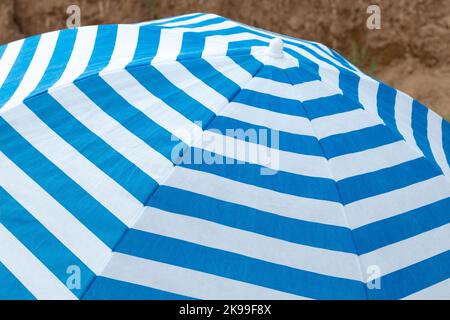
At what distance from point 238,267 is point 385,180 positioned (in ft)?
2.32

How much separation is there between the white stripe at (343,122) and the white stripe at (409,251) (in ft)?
1.62

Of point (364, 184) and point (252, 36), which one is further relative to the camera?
point (252, 36)

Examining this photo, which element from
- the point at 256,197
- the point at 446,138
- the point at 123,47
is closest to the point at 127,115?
the point at 123,47

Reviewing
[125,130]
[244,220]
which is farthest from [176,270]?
[125,130]

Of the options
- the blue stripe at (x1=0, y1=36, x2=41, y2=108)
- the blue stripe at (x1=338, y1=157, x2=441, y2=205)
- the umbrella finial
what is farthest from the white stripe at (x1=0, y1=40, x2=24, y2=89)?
the blue stripe at (x1=338, y1=157, x2=441, y2=205)

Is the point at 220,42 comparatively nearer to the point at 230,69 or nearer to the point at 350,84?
the point at 230,69

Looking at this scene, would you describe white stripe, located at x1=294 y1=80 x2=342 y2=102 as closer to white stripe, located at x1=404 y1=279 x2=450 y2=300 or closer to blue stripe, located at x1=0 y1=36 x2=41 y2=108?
white stripe, located at x1=404 y1=279 x2=450 y2=300

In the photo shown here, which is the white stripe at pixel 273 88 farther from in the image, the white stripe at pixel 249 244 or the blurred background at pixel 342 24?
the blurred background at pixel 342 24

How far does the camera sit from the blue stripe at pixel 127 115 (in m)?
3.00

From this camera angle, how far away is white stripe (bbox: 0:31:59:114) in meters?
3.21

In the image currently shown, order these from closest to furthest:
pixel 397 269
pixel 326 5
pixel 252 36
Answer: pixel 397 269
pixel 252 36
pixel 326 5

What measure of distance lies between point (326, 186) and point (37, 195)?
3.58 ft

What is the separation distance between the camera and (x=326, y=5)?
6328 mm
